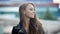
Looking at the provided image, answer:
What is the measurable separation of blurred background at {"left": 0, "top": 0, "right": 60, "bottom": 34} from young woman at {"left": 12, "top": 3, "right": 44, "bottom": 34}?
35mm

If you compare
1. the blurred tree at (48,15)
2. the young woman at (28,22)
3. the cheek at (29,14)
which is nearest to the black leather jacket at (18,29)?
the young woman at (28,22)

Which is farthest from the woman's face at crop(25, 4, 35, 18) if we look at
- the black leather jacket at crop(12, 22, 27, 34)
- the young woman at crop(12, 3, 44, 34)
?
the black leather jacket at crop(12, 22, 27, 34)

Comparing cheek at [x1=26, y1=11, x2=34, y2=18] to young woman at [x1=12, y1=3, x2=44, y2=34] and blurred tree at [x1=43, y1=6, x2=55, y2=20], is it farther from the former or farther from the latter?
blurred tree at [x1=43, y1=6, x2=55, y2=20]

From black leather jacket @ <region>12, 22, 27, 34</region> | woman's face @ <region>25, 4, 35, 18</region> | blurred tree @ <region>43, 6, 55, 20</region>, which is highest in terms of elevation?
woman's face @ <region>25, 4, 35, 18</region>

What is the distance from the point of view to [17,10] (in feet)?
3.91

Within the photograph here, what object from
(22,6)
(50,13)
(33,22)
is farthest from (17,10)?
(50,13)

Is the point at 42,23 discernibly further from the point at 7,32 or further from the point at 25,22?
the point at 7,32

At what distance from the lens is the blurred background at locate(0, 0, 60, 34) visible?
118 cm

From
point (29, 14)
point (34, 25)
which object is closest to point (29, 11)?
point (29, 14)

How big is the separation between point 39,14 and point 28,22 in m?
0.12

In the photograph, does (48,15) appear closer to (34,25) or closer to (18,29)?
(34,25)

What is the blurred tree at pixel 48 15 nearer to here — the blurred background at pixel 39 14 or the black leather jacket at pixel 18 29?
the blurred background at pixel 39 14

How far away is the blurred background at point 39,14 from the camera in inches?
46.3

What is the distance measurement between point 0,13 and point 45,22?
1.34ft
